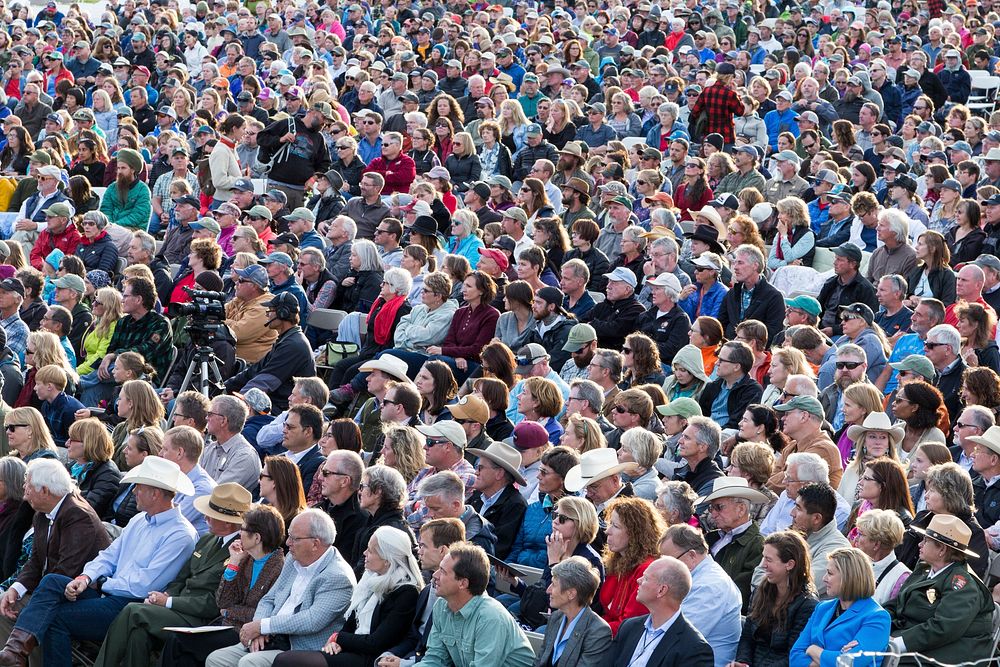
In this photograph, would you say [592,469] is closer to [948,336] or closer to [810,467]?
[810,467]

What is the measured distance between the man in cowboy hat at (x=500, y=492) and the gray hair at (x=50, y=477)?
2293 mm

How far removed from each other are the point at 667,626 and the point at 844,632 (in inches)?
29.7

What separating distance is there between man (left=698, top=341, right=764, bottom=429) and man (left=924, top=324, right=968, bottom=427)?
1.15 metres

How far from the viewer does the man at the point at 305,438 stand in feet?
30.9

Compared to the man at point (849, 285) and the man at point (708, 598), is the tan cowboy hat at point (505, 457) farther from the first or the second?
the man at point (849, 285)

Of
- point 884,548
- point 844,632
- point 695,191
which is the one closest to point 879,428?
point 884,548

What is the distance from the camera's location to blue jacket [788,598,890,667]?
651cm

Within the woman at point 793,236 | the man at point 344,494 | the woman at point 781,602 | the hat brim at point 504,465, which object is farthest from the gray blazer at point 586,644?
the woman at point 793,236

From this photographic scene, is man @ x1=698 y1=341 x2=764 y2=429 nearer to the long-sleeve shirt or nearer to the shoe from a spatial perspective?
the long-sleeve shirt

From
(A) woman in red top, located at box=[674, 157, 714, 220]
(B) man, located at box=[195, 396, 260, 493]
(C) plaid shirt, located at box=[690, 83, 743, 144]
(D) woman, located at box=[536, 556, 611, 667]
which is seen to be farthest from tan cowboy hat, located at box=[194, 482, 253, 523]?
(C) plaid shirt, located at box=[690, 83, 743, 144]

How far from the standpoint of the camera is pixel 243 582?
8.00 metres

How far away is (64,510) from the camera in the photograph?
28.4ft

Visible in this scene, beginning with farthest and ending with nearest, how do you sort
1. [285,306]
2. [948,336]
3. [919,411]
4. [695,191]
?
[695,191] < [285,306] < [948,336] < [919,411]

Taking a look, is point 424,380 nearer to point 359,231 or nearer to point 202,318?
point 202,318
